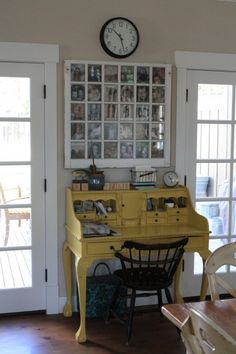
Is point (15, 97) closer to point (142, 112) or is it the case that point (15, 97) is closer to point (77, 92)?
point (77, 92)

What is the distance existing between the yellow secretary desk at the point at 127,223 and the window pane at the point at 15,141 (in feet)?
1.52

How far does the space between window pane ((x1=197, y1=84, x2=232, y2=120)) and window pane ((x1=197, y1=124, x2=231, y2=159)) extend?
3.3 inches

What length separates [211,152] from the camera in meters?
4.08

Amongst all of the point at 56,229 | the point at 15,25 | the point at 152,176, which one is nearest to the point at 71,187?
the point at 56,229

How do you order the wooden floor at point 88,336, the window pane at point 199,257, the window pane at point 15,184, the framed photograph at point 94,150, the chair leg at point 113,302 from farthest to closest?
the window pane at point 199,257, the framed photograph at point 94,150, the window pane at point 15,184, the chair leg at point 113,302, the wooden floor at point 88,336

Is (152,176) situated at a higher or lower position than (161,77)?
lower

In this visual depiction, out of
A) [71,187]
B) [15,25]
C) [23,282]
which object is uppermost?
[15,25]

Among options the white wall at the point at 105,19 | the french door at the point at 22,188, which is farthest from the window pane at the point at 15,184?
the white wall at the point at 105,19

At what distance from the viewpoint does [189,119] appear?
13.1ft

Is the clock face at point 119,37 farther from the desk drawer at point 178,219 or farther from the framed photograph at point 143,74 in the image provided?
the desk drawer at point 178,219

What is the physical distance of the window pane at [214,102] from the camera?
13.2 feet

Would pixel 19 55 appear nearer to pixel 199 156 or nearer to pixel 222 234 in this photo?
pixel 199 156

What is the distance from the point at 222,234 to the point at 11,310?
73.6 inches

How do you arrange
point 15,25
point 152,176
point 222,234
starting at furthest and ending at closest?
point 222,234
point 152,176
point 15,25
